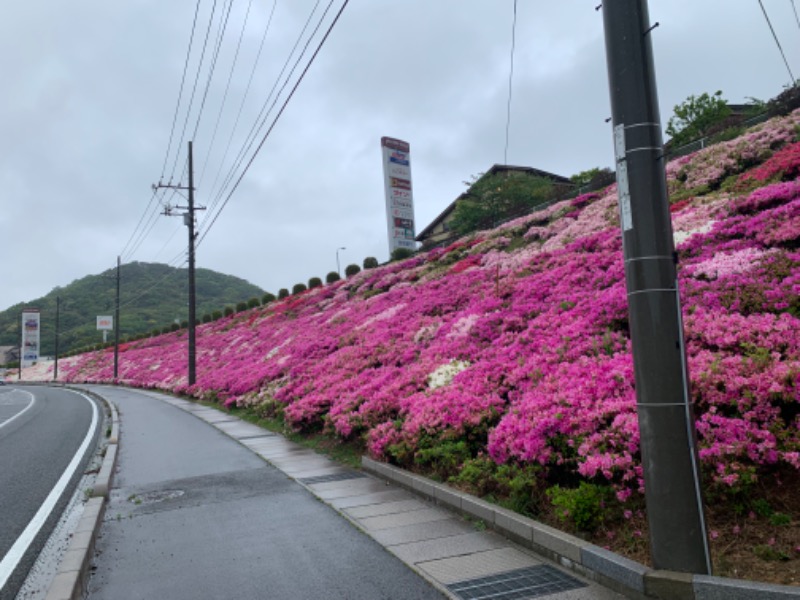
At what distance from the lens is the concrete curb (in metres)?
3.68

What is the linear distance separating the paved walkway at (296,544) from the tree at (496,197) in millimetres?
36989

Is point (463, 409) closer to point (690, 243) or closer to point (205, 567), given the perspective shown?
point (205, 567)

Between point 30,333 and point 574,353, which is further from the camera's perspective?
point 30,333

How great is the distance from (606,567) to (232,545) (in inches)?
148

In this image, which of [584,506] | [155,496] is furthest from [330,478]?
[584,506]

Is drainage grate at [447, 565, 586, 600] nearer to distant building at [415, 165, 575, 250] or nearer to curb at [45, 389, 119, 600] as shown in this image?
curb at [45, 389, 119, 600]

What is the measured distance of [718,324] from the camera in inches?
285

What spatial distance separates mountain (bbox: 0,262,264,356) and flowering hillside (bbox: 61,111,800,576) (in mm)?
72434

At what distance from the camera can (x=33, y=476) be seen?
401 inches

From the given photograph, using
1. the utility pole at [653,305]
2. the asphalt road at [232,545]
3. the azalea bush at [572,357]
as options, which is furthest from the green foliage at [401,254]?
the utility pole at [653,305]

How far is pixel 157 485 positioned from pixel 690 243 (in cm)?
1107

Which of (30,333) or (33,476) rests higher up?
(30,333)

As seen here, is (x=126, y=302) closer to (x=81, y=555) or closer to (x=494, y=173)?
(x=494, y=173)

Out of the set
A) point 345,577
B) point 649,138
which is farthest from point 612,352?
point 345,577
